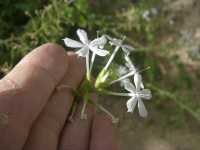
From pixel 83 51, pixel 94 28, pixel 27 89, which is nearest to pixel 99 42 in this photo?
pixel 83 51

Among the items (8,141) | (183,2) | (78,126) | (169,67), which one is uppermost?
(183,2)

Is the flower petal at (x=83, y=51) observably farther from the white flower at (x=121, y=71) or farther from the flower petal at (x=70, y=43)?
the white flower at (x=121, y=71)

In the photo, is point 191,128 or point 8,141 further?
point 191,128

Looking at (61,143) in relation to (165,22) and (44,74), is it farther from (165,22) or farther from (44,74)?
(165,22)

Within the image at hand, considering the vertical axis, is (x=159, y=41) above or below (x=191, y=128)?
above

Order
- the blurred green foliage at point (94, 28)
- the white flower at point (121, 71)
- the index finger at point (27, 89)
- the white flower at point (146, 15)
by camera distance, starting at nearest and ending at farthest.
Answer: the index finger at point (27, 89) → the white flower at point (121, 71) → the blurred green foliage at point (94, 28) → the white flower at point (146, 15)

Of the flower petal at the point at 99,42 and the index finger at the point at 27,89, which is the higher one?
the flower petal at the point at 99,42

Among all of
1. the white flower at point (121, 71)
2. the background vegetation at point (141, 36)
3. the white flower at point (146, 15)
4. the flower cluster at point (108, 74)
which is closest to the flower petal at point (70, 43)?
the flower cluster at point (108, 74)

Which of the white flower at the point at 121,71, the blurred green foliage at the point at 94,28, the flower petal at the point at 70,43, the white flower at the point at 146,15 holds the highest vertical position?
the white flower at the point at 146,15

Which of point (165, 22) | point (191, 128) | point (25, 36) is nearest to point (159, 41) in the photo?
point (165, 22)
